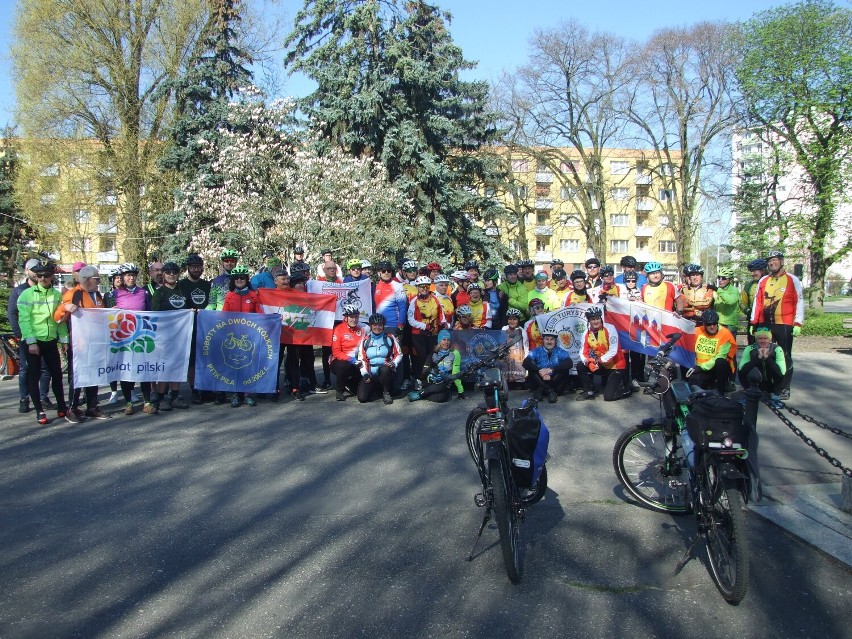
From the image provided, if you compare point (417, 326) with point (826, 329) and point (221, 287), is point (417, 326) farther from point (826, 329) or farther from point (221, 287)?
point (826, 329)

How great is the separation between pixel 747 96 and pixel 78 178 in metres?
27.5

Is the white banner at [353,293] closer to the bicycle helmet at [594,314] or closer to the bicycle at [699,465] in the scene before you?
the bicycle helmet at [594,314]

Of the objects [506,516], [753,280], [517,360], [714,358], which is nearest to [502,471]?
[506,516]

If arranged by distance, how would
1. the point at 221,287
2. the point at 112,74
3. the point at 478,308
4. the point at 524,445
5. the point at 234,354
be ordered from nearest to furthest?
1. the point at 524,445
2. the point at 234,354
3. the point at 221,287
4. the point at 478,308
5. the point at 112,74

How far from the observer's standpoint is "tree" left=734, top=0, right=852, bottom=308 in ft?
73.6

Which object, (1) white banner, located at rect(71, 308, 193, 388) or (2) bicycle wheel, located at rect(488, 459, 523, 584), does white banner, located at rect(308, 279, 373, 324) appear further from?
(2) bicycle wheel, located at rect(488, 459, 523, 584)

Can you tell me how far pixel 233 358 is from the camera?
1041 cm

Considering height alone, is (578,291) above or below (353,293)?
below

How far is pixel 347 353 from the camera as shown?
10805 mm

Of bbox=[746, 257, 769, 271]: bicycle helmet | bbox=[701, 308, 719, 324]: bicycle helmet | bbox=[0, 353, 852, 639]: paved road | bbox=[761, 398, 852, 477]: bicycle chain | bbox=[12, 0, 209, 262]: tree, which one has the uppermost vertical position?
bbox=[12, 0, 209, 262]: tree

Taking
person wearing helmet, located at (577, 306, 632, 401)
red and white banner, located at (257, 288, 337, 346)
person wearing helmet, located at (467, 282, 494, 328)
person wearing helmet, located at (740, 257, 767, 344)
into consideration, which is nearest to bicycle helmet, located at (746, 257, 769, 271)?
person wearing helmet, located at (740, 257, 767, 344)

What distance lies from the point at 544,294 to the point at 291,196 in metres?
11.9

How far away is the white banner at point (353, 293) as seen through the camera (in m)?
11.8

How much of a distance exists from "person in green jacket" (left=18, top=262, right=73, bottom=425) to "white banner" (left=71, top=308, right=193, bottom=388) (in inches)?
13.9
